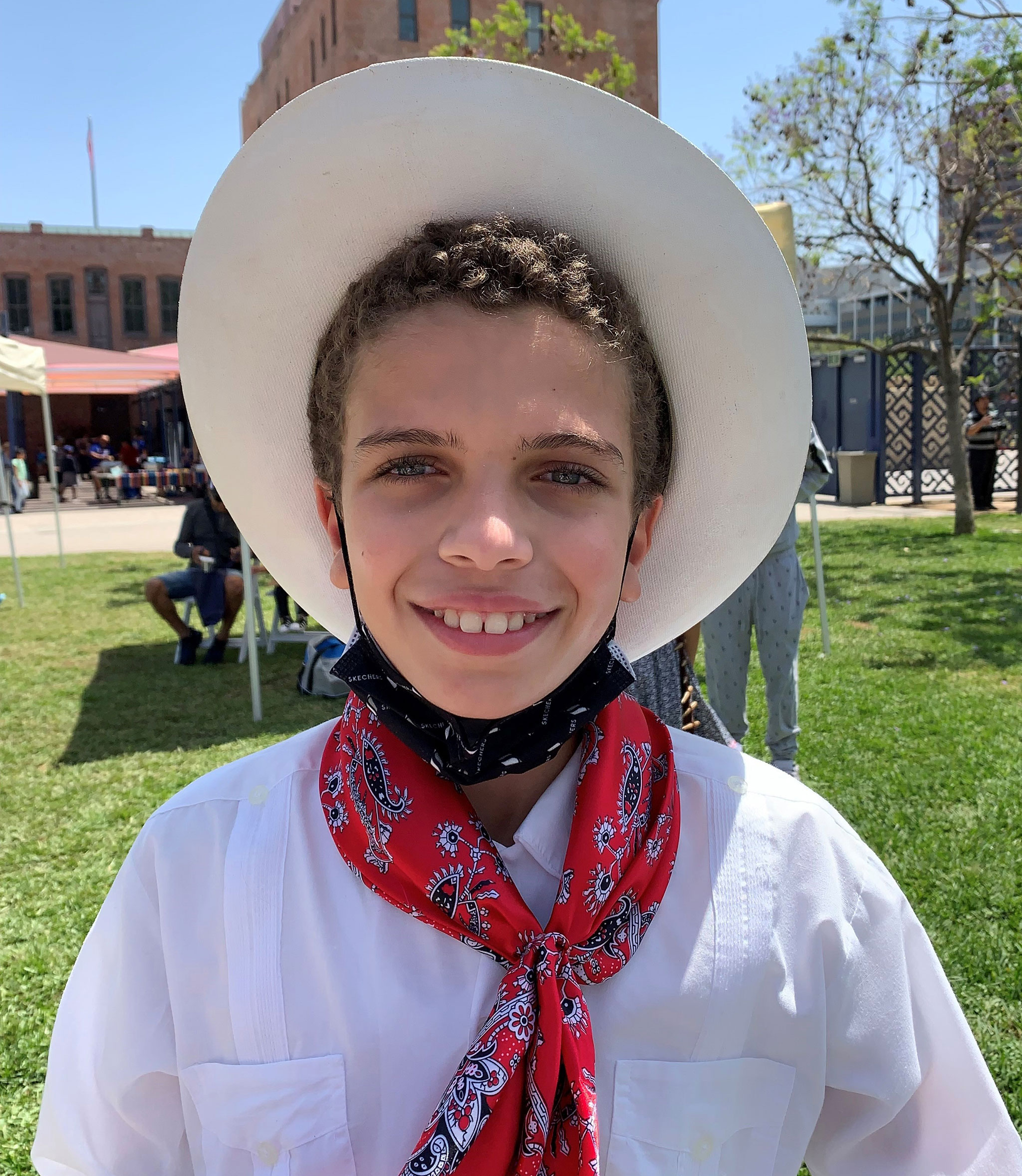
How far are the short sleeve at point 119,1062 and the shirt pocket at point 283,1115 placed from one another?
8cm

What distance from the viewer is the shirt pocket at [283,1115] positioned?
1041mm

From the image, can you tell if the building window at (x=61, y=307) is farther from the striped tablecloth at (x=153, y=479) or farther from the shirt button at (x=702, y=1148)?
the shirt button at (x=702, y=1148)

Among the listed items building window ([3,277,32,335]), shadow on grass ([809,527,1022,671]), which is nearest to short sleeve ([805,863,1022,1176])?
shadow on grass ([809,527,1022,671])

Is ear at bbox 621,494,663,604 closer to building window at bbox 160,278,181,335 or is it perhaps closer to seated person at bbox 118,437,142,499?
seated person at bbox 118,437,142,499

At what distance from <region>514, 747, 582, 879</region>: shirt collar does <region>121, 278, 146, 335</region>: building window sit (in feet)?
160

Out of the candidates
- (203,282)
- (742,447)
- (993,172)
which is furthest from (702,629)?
(993,172)

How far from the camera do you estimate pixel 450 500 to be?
1.06 m

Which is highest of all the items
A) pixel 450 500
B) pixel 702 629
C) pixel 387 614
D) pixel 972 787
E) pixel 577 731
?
pixel 450 500

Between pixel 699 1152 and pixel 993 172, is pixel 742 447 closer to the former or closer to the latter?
pixel 699 1152

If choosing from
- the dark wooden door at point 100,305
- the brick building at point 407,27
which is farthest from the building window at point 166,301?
the brick building at point 407,27

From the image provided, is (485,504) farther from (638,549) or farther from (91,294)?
(91,294)

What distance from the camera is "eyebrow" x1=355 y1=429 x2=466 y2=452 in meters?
1.06

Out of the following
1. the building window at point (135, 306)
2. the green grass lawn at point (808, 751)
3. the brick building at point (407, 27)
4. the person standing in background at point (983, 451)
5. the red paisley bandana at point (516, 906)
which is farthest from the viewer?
the building window at point (135, 306)

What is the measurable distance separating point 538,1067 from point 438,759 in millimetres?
345
